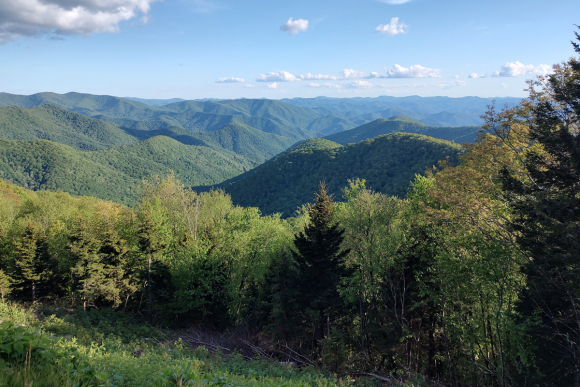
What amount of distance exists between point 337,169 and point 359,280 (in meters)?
150

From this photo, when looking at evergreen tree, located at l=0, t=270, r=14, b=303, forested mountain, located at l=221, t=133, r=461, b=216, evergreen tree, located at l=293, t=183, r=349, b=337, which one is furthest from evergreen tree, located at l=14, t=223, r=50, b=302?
forested mountain, located at l=221, t=133, r=461, b=216

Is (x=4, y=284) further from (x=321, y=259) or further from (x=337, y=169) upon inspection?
(x=337, y=169)

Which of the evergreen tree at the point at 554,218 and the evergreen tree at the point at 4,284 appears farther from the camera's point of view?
the evergreen tree at the point at 4,284

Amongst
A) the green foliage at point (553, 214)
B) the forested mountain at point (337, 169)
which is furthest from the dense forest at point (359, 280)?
the forested mountain at point (337, 169)

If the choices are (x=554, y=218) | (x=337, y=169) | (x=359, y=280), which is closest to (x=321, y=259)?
(x=359, y=280)

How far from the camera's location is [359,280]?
20531mm

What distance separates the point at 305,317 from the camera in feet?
74.5

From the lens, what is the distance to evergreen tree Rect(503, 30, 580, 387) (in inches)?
440

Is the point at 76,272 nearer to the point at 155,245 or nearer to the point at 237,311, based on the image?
the point at 155,245

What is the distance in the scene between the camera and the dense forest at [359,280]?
37.3ft

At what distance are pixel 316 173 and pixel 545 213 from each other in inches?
6324

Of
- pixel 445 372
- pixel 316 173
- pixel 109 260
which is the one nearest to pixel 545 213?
pixel 445 372

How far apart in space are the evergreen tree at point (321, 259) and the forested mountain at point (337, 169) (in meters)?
96.6

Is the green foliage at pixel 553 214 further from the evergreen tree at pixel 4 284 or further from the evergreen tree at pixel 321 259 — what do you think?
the evergreen tree at pixel 4 284
